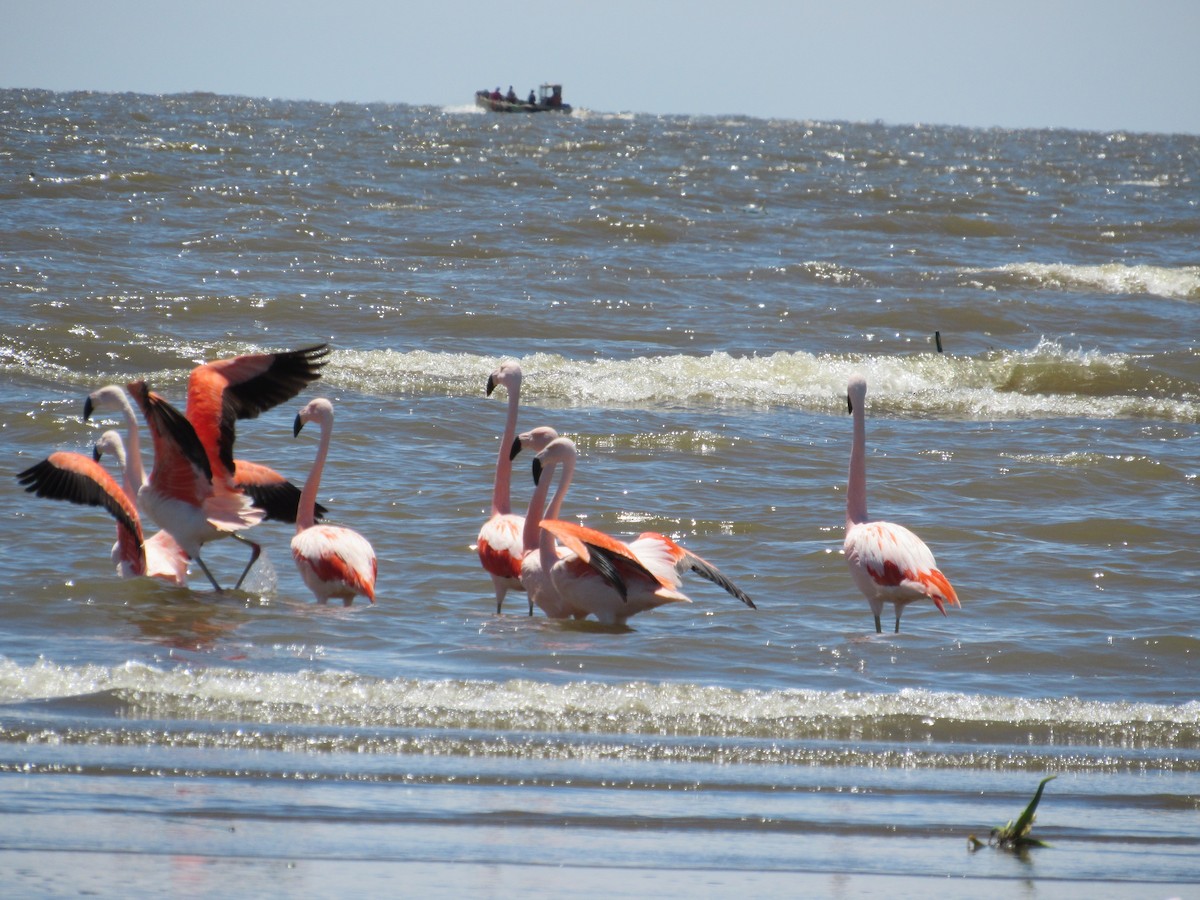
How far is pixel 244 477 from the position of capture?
770 cm

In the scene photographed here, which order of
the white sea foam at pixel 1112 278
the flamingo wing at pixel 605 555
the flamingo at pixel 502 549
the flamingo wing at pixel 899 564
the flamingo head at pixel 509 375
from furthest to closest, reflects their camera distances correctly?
1. the white sea foam at pixel 1112 278
2. the flamingo head at pixel 509 375
3. the flamingo at pixel 502 549
4. the flamingo wing at pixel 899 564
5. the flamingo wing at pixel 605 555

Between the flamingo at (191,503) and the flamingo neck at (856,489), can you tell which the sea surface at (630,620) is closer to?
the flamingo at (191,503)

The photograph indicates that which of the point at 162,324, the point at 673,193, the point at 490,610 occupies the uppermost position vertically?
the point at 673,193

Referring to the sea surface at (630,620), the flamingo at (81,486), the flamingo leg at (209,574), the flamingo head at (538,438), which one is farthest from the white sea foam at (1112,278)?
the flamingo at (81,486)

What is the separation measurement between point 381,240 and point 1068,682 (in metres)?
15.6

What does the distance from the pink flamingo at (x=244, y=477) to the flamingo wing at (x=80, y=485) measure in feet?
1.42

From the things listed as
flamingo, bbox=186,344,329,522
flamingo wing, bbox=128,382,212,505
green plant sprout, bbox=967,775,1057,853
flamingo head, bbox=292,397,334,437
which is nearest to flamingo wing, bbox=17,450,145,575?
flamingo wing, bbox=128,382,212,505

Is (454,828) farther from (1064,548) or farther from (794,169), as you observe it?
(794,169)

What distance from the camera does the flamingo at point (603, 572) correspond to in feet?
21.9

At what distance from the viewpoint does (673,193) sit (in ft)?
91.6

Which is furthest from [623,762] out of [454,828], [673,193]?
[673,193]

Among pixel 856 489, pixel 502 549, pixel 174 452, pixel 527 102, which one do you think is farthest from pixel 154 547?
pixel 527 102

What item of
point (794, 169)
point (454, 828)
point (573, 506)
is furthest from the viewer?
point (794, 169)

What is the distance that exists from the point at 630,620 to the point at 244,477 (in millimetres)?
2085
